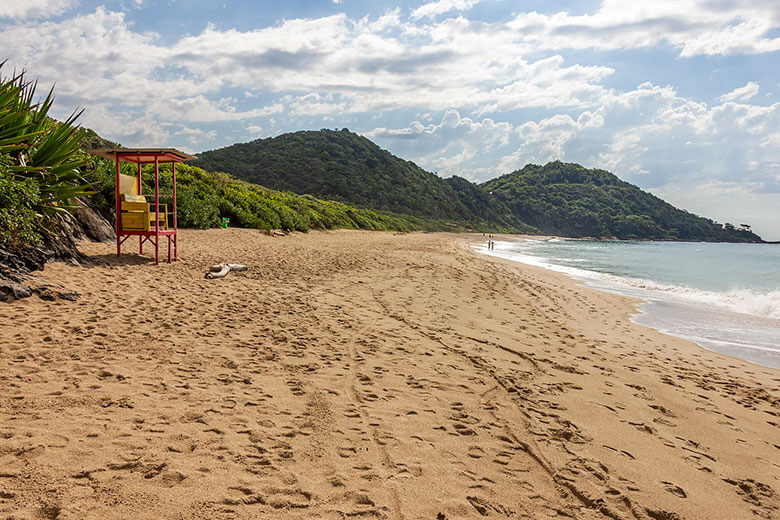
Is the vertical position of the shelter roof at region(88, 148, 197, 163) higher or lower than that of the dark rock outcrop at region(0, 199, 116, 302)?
higher

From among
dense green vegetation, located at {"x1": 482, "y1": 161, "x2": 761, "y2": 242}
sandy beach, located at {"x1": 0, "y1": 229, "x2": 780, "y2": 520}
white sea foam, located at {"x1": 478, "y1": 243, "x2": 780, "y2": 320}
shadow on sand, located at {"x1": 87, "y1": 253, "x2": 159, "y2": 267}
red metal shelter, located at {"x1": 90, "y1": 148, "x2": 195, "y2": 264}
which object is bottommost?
white sea foam, located at {"x1": 478, "y1": 243, "x2": 780, "y2": 320}

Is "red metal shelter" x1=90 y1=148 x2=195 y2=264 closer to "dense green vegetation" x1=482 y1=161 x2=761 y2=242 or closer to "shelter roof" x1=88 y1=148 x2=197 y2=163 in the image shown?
"shelter roof" x1=88 y1=148 x2=197 y2=163

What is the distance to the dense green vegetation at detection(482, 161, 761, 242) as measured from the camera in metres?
111

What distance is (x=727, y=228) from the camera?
128 metres

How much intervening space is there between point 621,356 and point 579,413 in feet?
8.96

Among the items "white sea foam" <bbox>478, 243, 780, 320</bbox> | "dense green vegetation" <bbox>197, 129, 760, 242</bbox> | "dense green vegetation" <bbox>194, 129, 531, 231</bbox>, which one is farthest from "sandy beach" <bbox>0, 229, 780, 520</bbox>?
"dense green vegetation" <bbox>197, 129, 760, 242</bbox>

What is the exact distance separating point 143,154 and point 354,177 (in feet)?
241

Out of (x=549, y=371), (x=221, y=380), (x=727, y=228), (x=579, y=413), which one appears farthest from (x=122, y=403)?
(x=727, y=228)

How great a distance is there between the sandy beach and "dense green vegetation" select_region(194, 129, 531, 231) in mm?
65953

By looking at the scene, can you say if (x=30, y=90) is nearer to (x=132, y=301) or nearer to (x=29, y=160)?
(x=29, y=160)

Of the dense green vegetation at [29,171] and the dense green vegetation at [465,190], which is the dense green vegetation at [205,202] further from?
the dense green vegetation at [465,190]

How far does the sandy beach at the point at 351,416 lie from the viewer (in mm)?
2629

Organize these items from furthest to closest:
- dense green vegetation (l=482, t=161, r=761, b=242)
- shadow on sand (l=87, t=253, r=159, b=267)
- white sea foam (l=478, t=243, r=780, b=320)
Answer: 1. dense green vegetation (l=482, t=161, r=761, b=242)
2. white sea foam (l=478, t=243, r=780, b=320)
3. shadow on sand (l=87, t=253, r=159, b=267)

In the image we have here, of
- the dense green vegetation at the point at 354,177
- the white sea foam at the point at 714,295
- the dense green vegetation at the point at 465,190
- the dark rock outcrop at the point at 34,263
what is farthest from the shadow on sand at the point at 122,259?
the dense green vegetation at the point at 465,190
